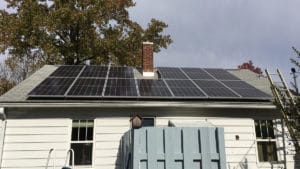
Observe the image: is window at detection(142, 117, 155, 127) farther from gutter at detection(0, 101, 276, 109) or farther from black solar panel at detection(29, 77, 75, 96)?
black solar panel at detection(29, 77, 75, 96)

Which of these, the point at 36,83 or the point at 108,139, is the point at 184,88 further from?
the point at 36,83

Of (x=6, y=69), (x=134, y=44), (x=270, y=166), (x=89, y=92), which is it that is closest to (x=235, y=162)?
(x=270, y=166)

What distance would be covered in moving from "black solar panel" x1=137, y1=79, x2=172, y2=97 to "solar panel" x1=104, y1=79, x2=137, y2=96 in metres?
0.28

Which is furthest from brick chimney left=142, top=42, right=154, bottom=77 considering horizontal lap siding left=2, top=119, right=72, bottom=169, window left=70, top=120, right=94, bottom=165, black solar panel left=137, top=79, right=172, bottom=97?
horizontal lap siding left=2, top=119, right=72, bottom=169

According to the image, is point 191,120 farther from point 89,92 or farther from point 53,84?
point 53,84

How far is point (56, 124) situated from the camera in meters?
8.80

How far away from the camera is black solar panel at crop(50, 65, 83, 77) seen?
37.0 ft

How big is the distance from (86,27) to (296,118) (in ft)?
54.2

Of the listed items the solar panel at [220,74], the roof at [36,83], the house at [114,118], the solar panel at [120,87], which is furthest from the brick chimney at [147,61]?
the solar panel at [220,74]

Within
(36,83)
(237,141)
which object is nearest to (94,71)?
(36,83)

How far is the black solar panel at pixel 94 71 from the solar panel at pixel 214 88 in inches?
152

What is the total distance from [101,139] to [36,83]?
12.4 ft

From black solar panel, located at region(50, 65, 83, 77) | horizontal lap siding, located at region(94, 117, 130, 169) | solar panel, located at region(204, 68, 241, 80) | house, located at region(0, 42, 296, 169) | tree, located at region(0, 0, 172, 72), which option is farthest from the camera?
tree, located at region(0, 0, 172, 72)

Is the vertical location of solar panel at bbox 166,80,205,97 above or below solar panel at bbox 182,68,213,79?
below
